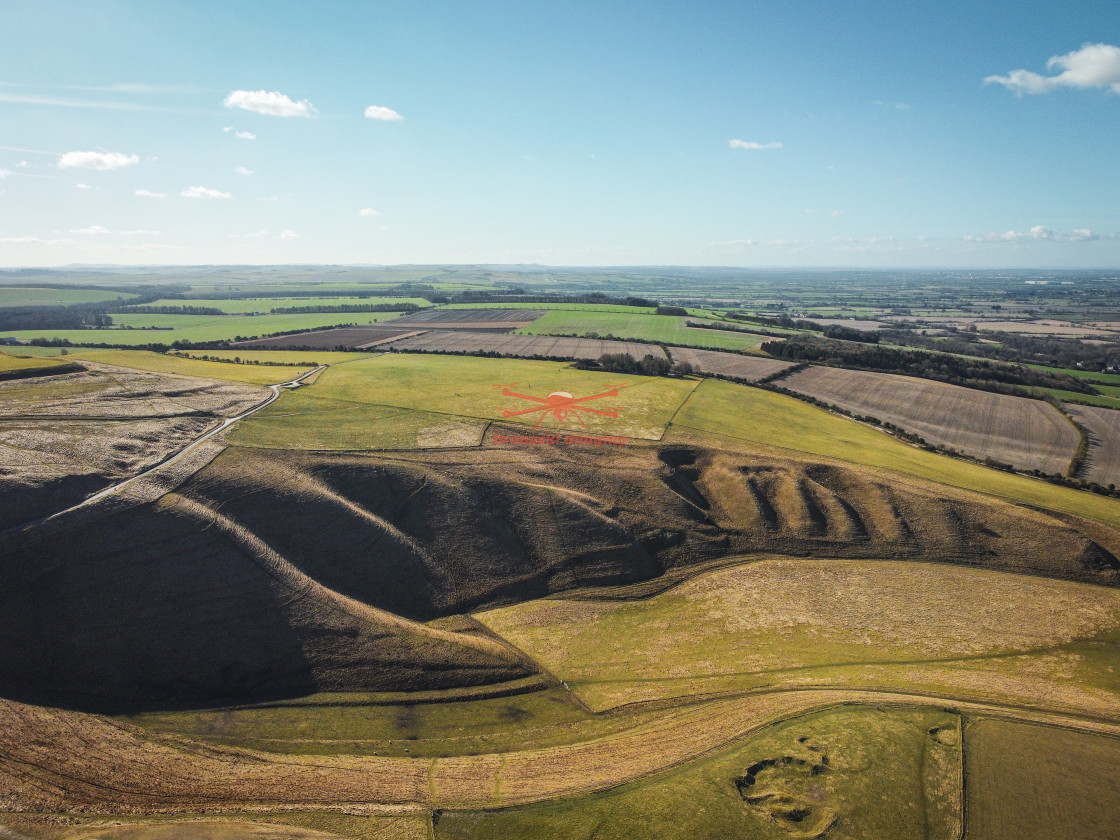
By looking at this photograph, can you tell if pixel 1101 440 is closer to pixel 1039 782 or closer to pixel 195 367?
pixel 1039 782

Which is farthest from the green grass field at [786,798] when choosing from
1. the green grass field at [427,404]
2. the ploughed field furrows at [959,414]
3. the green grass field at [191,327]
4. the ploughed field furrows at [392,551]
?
the green grass field at [191,327]

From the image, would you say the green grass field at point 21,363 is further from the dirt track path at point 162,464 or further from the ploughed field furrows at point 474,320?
the ploughed field furrows at point 474,320

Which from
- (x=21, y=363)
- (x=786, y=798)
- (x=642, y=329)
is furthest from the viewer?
(x=642, y=329)

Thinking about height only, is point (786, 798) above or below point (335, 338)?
below

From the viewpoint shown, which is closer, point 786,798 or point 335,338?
point 786,798

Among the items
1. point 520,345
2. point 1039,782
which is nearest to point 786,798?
point 1039,782

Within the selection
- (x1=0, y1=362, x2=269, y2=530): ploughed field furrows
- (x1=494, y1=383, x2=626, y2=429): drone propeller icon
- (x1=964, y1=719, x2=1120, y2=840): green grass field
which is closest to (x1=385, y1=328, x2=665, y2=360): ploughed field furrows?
(x1=494, y1=383, x2=626, y2=429): drone propeller icon

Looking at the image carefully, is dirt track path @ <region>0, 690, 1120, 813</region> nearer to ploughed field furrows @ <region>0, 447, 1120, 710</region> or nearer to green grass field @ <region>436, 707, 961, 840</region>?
green grass field @ <region>436, 707, 961, 840</region>
